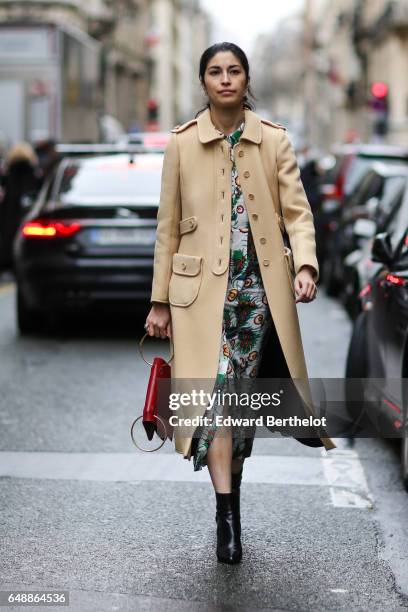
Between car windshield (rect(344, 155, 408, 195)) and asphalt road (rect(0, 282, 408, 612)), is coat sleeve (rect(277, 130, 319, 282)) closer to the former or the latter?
asphalt road (rect(0, 282, 408, 612))

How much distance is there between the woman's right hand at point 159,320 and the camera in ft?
15.7

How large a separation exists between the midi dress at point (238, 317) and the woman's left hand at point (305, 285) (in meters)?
0.19

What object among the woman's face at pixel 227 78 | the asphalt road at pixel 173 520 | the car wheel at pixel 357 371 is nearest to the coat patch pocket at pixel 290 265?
the woman's face at pixel 227 78

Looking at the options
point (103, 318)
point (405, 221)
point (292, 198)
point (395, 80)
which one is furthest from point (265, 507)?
point (395, 80)

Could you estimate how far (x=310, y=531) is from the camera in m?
5.32

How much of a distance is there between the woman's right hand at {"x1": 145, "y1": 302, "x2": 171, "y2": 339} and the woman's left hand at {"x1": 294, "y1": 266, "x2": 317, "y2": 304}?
49cm

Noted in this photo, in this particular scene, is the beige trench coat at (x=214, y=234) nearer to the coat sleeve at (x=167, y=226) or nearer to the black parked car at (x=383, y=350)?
the coat sleeve at (x=167, y=226)

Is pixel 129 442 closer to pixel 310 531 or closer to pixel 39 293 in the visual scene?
pixel 310 531

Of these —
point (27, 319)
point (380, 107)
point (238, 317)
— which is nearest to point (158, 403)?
point (238, 317)

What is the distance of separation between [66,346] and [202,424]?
20.5 ft

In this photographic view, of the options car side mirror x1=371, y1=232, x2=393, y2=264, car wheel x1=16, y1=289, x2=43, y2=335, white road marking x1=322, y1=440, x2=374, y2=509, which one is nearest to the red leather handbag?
white road marking x1=322, y1=440, x2=374, y2=509

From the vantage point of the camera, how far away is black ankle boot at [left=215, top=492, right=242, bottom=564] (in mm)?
4766

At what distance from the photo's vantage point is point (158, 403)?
4754mm

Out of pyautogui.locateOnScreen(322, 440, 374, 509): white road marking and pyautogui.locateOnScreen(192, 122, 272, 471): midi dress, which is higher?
pyautogui.locateOnScreen(192, 122, 272, 471): midi dress
